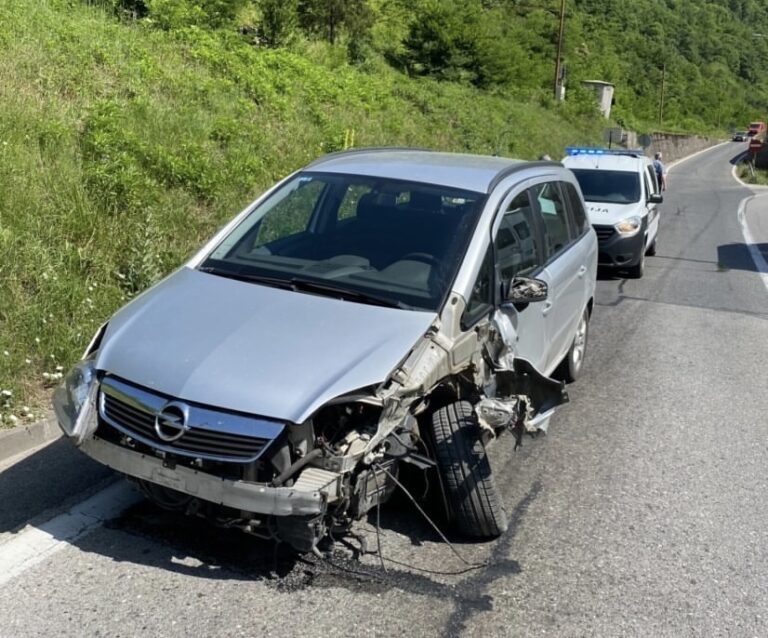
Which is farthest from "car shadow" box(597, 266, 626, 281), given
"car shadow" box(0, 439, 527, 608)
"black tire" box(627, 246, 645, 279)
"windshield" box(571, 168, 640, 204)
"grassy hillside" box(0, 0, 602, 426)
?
"car shadow" box(0, 439, 527, 608)

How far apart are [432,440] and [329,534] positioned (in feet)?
2.36

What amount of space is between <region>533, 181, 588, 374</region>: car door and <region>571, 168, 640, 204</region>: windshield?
7033 millimetres

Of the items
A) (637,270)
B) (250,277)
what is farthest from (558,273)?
(637,270)

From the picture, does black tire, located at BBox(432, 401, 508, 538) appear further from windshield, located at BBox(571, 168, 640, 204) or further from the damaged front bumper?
windshield, located at BBox(571, 168, 640, 204)

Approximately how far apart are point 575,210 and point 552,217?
85cm

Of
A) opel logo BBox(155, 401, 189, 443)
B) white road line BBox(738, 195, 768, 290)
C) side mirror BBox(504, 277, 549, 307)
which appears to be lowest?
white road line BBox(738, 195, 768, 290)

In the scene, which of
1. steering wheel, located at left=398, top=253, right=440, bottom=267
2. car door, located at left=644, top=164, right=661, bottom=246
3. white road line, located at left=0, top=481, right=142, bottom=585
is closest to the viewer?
white road line, located at left=0, top=481, right=142, bottom=585

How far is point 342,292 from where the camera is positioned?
4.13 m

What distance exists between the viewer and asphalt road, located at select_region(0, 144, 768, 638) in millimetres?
3350

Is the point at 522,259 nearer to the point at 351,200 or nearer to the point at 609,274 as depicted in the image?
the point at 351,200

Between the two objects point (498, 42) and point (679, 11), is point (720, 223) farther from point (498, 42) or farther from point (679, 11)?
point (679, 11)

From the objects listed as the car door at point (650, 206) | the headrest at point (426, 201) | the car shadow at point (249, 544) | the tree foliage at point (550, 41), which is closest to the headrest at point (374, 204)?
the headrest at point (426, 201)

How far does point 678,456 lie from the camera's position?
5.42 metres

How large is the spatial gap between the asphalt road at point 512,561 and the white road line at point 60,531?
5 centimetres
